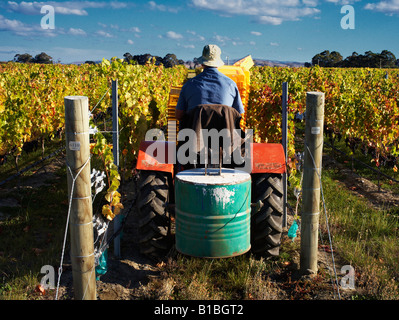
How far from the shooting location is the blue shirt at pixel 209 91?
363 centimetres

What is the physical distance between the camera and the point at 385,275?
372cm

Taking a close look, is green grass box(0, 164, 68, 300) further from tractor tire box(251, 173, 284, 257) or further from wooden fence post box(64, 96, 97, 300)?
tractor tire box(251, 173, 284, 257)

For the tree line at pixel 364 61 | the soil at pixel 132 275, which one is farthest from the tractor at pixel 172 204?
the tree line at pixel 364 61

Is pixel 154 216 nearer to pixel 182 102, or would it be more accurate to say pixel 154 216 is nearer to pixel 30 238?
pixel 182 102

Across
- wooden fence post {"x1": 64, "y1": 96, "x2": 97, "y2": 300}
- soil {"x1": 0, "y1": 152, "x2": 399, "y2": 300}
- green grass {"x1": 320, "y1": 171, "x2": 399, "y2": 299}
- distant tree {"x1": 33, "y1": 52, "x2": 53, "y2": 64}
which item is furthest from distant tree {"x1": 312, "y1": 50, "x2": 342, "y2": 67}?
→ wooden fence post {"x1": 64, "y1": 96, "x2": 97, "y2": 300}

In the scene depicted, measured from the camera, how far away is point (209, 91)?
3635 millimetres

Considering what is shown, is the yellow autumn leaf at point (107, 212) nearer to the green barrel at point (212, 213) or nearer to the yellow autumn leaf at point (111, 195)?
the yellow autumn leaf at point (111, 195)

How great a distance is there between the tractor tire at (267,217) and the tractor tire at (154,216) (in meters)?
0.79

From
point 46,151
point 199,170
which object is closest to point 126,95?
point 199,170

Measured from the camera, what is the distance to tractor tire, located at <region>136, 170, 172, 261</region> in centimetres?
385

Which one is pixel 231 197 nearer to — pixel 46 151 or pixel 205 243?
pixel 205 243

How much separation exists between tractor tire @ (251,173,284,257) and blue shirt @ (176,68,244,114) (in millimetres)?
793

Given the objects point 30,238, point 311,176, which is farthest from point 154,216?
point 30,238

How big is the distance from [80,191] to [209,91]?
55.0 inches
